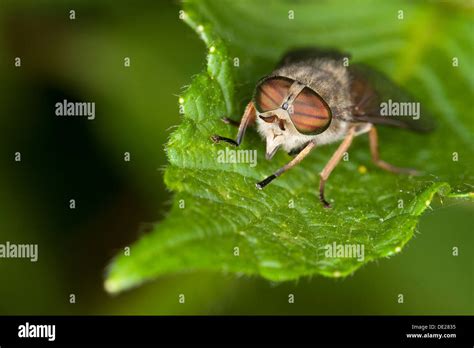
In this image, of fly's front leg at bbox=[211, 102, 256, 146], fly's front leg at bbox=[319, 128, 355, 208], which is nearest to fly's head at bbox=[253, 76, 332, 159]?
fly's front leg at bbox=[211, 102, 256, 146]

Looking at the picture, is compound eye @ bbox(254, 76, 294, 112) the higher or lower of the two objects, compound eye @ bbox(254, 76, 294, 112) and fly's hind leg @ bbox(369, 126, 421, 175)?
the higher

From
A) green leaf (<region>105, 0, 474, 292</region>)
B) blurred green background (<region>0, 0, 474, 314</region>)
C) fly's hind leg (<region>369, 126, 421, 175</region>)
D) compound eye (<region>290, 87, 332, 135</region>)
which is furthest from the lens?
blurred green background (<region>0, 0, 474, 314</region>)

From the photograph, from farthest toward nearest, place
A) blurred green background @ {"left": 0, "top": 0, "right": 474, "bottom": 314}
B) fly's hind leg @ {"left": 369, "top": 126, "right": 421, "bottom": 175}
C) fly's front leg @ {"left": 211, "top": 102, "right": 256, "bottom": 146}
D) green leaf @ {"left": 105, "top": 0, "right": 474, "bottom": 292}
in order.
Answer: blurred green background @ {"left": 0, "top": 0, "right": 474, "bottom": 314}, fly's hind leg @ {"left": 369, "top": 126, "right": 421, "bottom": 175}, fly's front leg @ {"left": 211, "top": 102, "right": 256, "bottom": 146}, green leaf @ {"left": 105, "top": 0, "right": 474, "bottom": 292}

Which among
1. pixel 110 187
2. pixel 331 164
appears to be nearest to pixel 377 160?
pixel 331 164

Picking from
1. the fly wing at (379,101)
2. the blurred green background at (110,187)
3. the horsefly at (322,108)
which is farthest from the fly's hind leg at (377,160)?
the blurred green background at (110,187)

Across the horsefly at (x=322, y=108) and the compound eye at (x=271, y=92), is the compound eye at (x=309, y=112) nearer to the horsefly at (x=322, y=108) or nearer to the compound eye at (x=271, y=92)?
the horsefly at (x=322, y=108)

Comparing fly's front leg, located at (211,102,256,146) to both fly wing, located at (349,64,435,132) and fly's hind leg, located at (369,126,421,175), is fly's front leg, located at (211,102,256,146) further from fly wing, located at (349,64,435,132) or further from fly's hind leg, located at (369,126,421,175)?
fly's hind leg, located at (369,126,421,175)
